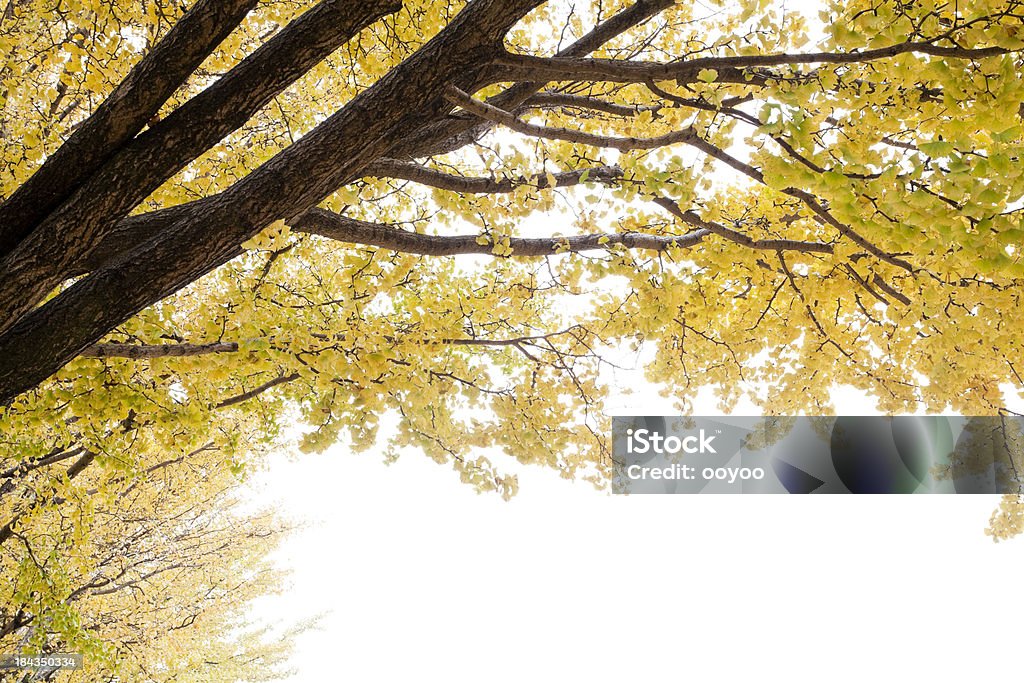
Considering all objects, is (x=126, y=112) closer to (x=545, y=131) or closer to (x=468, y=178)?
(x=545, y=131)

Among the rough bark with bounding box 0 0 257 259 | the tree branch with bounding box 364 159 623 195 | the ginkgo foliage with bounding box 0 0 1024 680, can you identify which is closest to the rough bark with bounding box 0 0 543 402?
the ginkgo foliage with bounding box 0 0 1024 680

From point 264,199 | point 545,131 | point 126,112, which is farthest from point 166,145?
point 545,131

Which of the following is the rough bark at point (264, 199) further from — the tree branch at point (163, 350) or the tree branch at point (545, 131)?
the tree branch at point (163, 350)

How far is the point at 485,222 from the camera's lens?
322 centimetres

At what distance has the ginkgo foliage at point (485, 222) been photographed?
6.15 feet

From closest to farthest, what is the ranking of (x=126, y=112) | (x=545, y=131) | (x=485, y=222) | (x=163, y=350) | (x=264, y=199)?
(x=126, y=112)
(x=264, y=199)
(x=545, y=131)
(x=163, y=350)
(x=485, y=222)

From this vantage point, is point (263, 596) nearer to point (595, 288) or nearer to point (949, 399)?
point (595, 288)

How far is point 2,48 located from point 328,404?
2.28 metres

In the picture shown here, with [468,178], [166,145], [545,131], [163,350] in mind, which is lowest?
[163,350]

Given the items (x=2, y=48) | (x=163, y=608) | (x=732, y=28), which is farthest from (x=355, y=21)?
(x=163, y=608)

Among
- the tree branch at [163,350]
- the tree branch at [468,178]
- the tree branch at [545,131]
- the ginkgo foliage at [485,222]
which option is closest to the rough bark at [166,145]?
the ginkgo foliage at [485,222]

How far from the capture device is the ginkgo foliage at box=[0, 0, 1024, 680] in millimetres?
1874

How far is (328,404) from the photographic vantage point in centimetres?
326

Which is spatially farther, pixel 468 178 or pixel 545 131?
pixel 468 178
